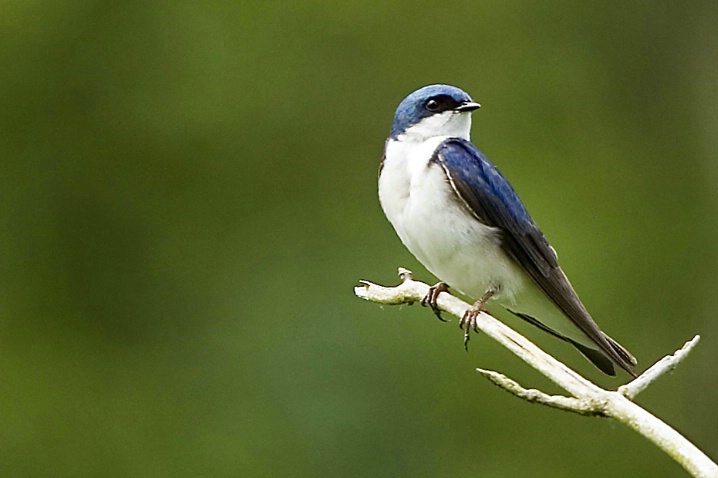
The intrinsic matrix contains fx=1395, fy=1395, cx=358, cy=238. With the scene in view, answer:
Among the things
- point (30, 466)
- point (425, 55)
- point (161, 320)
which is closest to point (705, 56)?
point (425, 55)

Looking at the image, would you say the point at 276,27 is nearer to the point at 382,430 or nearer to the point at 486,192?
the point at 382,430

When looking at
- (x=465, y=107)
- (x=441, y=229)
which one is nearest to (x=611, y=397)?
(x=441, y=229)

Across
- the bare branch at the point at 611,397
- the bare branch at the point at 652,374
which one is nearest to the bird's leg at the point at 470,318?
the bare branch at the point at 611,397

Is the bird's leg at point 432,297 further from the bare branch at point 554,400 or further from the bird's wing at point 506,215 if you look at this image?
the bare branch at point 554,400

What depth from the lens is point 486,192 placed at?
3.49m

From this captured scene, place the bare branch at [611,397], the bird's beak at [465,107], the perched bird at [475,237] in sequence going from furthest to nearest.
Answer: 1. the bird's beak at [465,107]
2. the perched bird at [475,237]
3. the bare branch at [611,397]

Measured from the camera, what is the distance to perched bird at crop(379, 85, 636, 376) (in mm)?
3369

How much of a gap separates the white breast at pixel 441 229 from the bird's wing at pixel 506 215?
0.08 ft

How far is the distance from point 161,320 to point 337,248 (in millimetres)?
893

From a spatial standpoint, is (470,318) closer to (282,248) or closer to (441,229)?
(441,229)

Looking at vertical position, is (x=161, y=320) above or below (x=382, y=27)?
below

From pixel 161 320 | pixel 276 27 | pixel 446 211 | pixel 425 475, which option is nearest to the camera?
pixel 446 211

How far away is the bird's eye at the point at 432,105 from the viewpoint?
368 centimetres

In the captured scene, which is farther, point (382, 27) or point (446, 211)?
point (382, 27)
